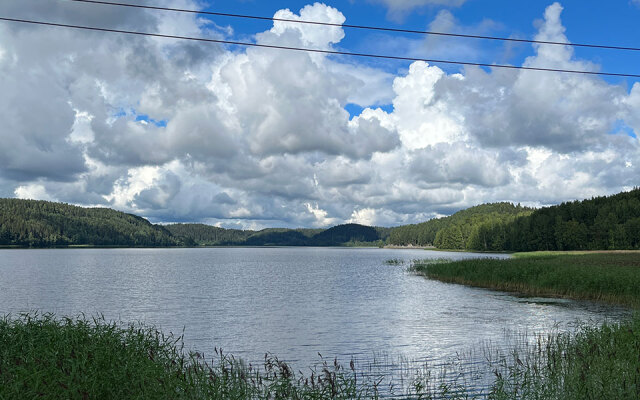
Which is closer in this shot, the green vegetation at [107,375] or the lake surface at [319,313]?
the green vegetation at [107,375]

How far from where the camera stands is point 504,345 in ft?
90.4

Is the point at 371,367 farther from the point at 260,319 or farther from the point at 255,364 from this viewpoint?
the point at 260,319

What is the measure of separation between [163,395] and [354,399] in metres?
5.84

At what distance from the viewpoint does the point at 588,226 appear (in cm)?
17412

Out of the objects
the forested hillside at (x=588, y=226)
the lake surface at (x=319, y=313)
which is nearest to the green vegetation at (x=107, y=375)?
the lake surface at (x=319, y=313)

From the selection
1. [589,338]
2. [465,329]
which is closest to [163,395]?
[589,338]

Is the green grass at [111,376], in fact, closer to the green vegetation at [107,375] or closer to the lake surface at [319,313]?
the green vegetation at [107,375]

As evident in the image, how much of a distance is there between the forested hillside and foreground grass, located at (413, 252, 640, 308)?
11044 cm

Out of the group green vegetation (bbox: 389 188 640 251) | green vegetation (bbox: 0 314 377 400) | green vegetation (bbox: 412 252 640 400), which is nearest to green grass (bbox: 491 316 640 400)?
green vegetation (bbox: 412 252 640 400)

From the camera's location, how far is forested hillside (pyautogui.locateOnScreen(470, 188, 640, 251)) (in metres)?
156

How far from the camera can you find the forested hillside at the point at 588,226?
156000 mm

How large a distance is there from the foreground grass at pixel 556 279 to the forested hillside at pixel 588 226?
110444mm

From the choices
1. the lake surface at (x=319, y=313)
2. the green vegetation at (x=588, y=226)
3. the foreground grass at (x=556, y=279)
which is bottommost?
the lake surface at (x=319, y=313)

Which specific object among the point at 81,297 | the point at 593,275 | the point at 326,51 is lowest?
the point at 81,297
